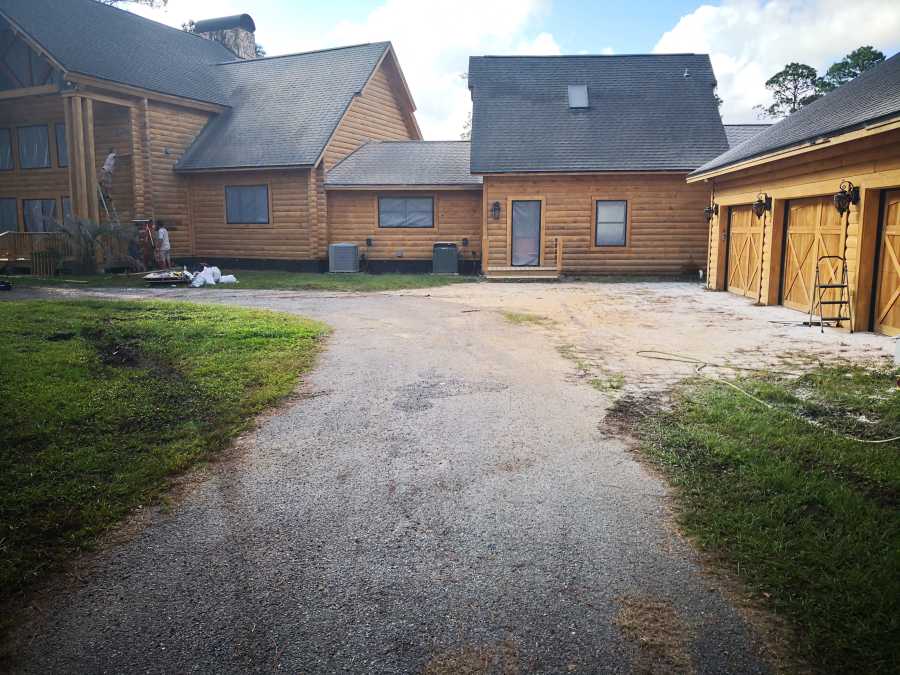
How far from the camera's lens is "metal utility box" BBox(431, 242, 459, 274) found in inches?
824

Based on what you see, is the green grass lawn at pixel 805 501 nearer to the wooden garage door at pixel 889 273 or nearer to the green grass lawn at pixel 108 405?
the green grass lawn at pixel 108 405

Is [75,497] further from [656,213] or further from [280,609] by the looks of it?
[656,213]

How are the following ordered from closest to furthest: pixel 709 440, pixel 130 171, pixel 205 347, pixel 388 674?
pixel 388 674
pixel 709 440
pixel 205 347
pixel 130 171

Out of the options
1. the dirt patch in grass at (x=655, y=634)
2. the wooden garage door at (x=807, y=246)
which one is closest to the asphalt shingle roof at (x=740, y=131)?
the wooden garage door at (x=807, y=246)

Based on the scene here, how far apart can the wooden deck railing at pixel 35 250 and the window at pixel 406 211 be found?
914cm

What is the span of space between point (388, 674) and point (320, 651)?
310 millimetres

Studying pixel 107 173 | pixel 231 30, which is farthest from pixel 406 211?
pixel 231 30

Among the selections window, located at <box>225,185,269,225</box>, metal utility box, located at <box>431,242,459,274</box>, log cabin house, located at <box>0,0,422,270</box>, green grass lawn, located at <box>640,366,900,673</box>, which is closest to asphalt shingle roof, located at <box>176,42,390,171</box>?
log cabin house, located at <box>0,0,422,270</box>

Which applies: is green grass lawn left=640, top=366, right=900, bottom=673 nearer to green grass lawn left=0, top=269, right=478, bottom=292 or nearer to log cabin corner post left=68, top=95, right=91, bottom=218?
green grass lawn left=0, top=269, right=478, bottom=292

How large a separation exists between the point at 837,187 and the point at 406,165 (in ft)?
45.8

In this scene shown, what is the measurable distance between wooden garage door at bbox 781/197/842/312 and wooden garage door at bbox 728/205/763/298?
1060 millimetres

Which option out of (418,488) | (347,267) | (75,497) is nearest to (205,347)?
(75,497)

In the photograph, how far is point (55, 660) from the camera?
8.73ft

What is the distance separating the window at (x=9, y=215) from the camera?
23.7m
